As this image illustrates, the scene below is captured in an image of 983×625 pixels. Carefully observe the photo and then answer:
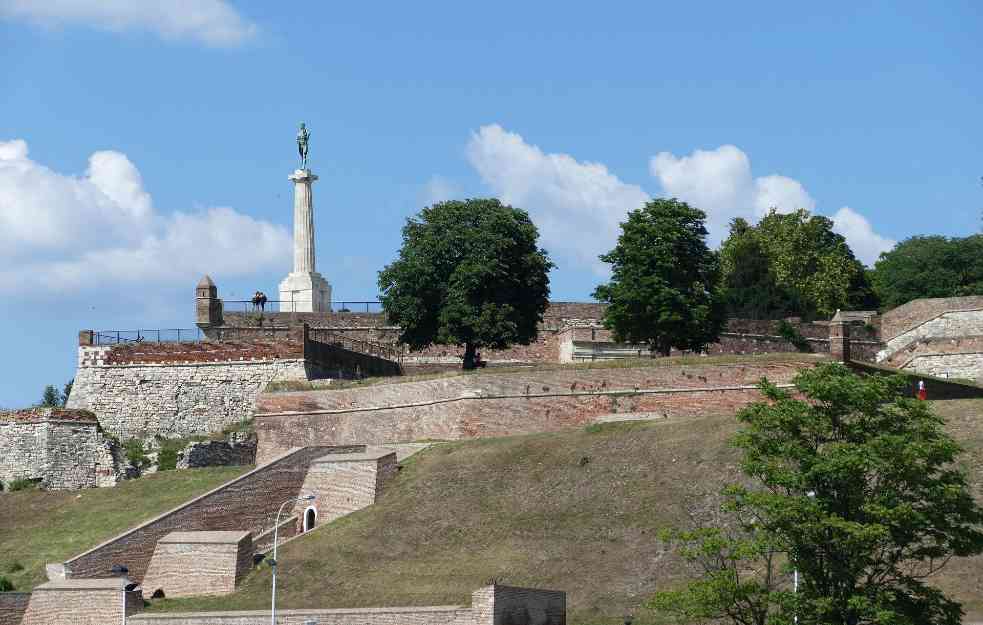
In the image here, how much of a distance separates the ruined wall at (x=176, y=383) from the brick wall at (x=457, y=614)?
23759 millimetres

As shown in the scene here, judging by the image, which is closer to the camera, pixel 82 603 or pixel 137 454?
pixel 82 603

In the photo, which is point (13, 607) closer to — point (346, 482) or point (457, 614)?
point (346, 482)

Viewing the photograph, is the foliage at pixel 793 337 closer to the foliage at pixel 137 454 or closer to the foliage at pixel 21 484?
the foliage at pixel 137 454

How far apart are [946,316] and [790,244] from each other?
13.9 m

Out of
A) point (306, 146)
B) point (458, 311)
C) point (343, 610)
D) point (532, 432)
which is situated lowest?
point (343, 610)

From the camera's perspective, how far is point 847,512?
40.8m

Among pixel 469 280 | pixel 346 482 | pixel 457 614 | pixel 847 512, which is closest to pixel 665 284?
pixel 469 280

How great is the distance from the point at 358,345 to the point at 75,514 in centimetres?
1934

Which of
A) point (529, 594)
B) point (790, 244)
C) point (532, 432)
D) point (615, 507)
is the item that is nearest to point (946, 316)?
point (790, 244)

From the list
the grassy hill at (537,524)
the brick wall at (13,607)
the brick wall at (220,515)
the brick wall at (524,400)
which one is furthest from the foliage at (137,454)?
the brick wall at (13,607)

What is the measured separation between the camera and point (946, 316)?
3260 inches

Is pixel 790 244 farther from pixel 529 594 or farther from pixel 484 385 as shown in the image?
pixel 529 594

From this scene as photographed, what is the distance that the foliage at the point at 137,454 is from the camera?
2707 inches

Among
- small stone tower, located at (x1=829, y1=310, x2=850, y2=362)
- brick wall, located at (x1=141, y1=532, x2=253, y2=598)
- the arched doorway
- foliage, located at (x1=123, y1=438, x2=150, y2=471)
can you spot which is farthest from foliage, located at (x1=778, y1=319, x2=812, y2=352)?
brick wall, located at (x1=141, y1=532, x2=253, y2=598)
